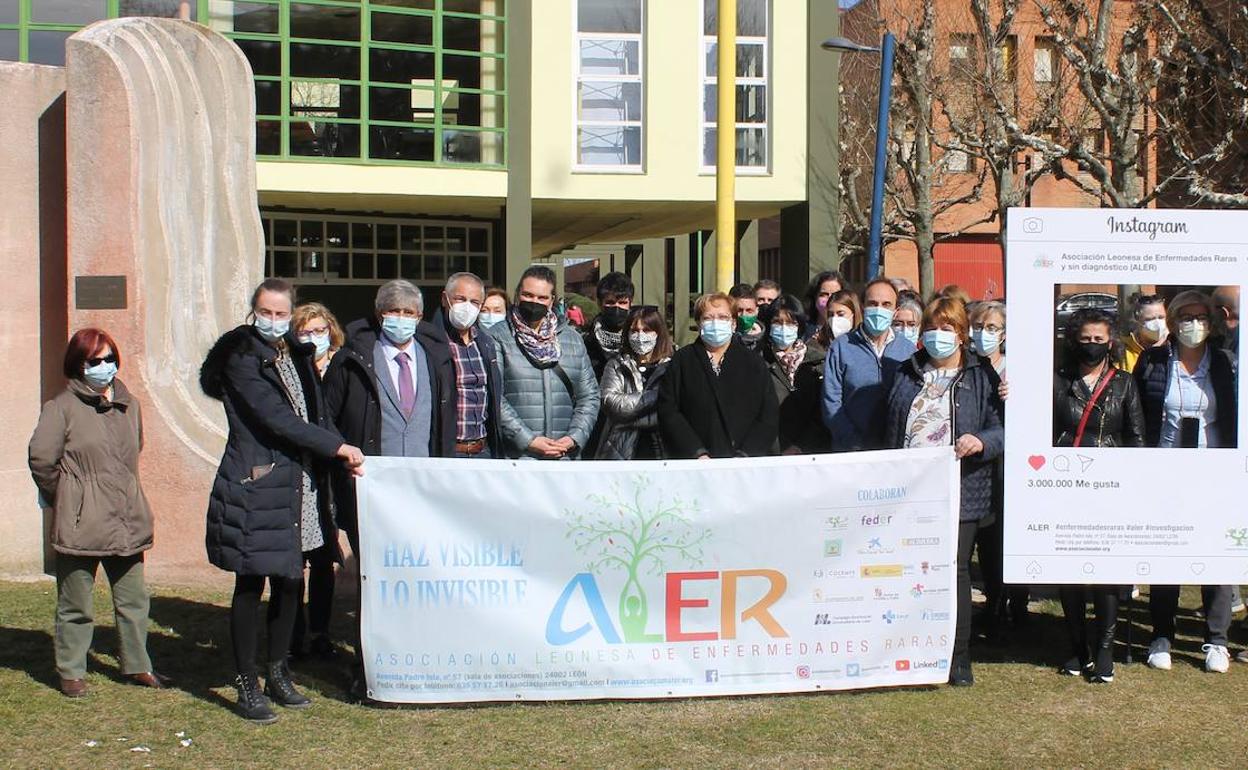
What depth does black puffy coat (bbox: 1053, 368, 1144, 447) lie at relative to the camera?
23.5 ft

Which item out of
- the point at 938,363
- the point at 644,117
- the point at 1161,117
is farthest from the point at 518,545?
the point at 1161,117

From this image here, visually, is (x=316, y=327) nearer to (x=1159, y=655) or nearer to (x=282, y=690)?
(x=282, y=690)

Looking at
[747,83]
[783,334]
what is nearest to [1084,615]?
[783,334]

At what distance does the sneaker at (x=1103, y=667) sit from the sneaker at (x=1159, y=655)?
1.56ft

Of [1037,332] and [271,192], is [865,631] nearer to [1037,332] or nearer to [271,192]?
[1037,332]

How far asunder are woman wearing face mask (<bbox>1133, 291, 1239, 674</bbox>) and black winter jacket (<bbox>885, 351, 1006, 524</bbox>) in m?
0.98

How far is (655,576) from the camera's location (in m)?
6.50

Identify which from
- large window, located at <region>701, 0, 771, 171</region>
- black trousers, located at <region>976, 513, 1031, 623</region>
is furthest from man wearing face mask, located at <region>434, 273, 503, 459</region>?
large window, located at <region>701, 0, 771, 171</region>

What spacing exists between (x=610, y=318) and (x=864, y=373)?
166cm

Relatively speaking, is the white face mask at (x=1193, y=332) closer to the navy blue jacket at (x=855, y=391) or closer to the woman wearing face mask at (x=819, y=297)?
the navy blue jacket at (x=855, y=391)

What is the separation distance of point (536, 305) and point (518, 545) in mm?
1625

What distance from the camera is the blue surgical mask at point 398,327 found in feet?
22.1

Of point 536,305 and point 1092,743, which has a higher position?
point 536,305

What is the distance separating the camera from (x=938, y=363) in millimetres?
Result: 7039
